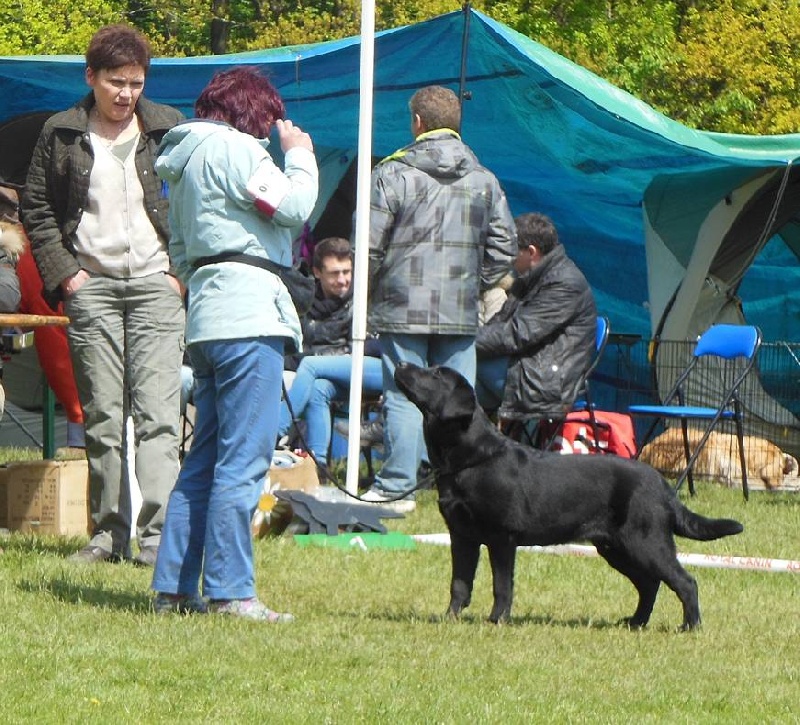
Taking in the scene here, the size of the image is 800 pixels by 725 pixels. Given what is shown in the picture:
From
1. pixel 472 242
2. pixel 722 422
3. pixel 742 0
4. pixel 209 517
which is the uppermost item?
pixel 742 0

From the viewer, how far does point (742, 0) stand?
76.6 feet

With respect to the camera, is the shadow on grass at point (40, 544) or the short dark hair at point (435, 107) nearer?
the shadow on grass at point (40, 544)

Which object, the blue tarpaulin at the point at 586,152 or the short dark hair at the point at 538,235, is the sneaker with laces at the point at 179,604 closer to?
the blue tarpaulin at the point at 586,152

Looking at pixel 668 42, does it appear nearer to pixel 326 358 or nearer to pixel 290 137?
pixel 326 358

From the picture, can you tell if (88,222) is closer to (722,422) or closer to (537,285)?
(537,285)

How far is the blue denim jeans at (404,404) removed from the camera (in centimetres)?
816

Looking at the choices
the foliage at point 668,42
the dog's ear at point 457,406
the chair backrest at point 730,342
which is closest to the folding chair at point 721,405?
the chair backrest at point 730,342

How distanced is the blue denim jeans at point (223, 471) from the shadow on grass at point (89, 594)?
0.79 ft

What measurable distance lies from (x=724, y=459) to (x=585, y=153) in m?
2.18

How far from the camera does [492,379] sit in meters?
9.21

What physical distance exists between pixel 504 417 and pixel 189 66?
9.29 ft

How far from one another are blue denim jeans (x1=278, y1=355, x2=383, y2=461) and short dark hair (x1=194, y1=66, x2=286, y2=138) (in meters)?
4.07

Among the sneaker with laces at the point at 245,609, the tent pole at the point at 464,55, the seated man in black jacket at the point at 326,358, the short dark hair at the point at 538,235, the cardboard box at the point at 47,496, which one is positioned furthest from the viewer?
the short dark hair at the point at 538,235

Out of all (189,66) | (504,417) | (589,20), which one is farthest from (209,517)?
(589,20)
